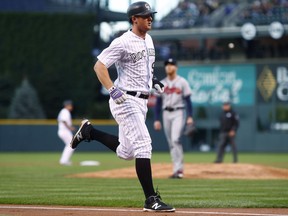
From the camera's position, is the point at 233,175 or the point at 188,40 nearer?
the point at 233,175

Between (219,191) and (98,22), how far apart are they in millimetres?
28288

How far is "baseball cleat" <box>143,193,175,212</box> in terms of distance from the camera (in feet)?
25.5

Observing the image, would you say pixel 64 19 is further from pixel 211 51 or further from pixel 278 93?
pixel 278 93

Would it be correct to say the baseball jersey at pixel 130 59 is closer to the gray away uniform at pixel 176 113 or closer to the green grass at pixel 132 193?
the green grass at pixel 132 193

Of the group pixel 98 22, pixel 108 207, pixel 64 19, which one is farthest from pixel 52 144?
pixel 108 207

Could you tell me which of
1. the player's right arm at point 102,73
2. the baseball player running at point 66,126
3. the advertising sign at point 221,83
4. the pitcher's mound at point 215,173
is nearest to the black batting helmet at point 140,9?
the player's right arm at point 102,73

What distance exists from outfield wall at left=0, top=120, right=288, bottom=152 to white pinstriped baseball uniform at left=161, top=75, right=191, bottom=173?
60.9 ft

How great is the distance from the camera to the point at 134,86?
816 cm

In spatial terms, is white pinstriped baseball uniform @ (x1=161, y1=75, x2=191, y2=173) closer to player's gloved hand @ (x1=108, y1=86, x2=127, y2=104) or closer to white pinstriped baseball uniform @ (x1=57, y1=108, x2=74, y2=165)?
player's gloved hand @ (x1=108, y1=86, x2=127, y2=104)

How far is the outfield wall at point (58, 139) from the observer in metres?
32.9

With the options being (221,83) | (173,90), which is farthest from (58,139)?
(173,90)

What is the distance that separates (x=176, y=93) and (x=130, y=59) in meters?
5.90

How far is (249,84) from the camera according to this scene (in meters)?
34.4

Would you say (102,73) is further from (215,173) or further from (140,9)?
(215,173)
